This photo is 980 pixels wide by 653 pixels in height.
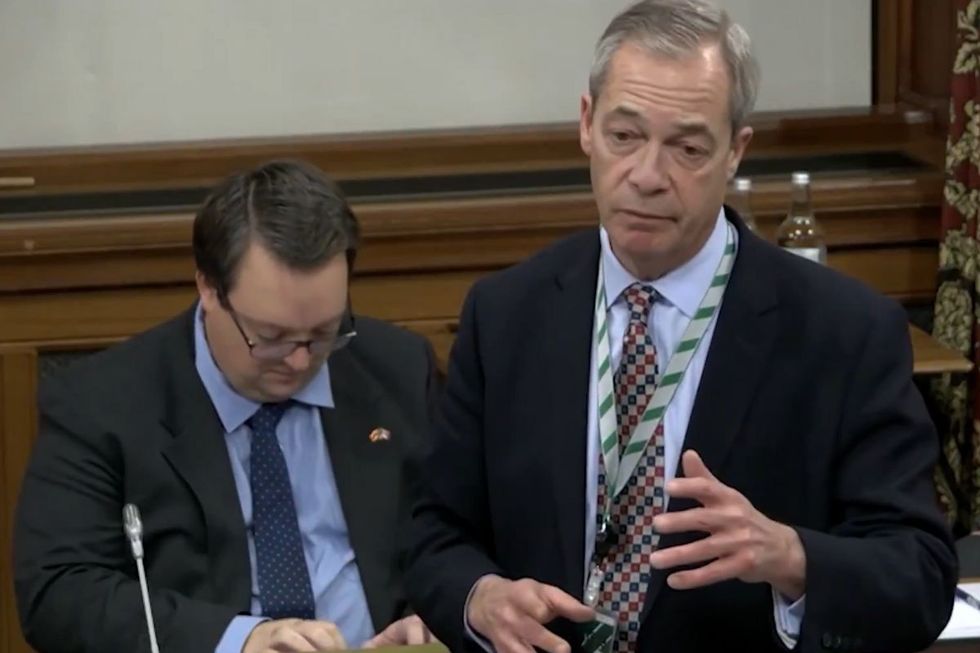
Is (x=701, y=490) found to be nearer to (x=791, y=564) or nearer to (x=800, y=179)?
(x=791, y=564)

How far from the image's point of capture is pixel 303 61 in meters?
4.06

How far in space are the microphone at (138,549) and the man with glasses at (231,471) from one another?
3 centimetres

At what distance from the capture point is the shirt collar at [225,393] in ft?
8.69

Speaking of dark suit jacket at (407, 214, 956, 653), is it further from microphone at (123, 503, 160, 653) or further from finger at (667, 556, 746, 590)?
microphone at (123, 503, 160, 653)

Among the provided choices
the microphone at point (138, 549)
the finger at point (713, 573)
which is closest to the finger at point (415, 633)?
the microphone at point (138, 549)

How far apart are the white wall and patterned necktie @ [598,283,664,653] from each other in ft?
7.29

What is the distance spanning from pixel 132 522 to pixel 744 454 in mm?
915

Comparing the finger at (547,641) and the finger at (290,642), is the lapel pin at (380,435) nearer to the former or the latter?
the finger at (290,642)

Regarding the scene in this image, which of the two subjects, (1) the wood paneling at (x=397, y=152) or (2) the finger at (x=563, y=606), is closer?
(2) the finger at (x=563, y=606)

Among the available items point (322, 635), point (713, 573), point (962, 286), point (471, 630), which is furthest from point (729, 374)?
point (962, 286)

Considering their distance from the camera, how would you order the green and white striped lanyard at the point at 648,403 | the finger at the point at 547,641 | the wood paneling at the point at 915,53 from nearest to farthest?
the finger at the point at 547,641 < the green and white striped lanyard at the point at 648,403 < the wood paneling at the point at 915,53

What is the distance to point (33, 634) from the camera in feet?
8.42

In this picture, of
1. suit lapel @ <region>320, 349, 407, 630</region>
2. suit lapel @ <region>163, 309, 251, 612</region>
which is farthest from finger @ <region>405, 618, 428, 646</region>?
suit lapel @ <region>163, 309, 251, 612</region>

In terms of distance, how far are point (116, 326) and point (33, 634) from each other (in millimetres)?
1220
